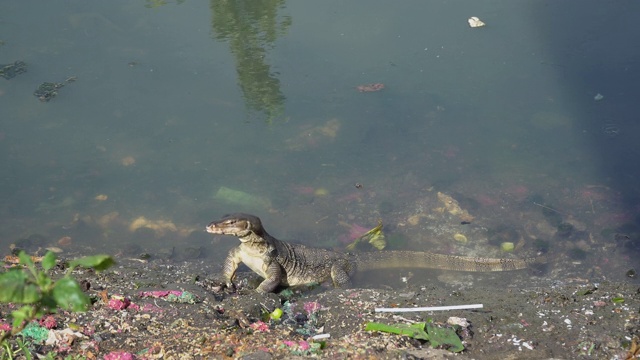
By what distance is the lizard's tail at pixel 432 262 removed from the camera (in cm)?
778

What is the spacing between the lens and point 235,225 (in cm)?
655

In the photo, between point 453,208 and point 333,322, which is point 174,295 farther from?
→ point 453,208

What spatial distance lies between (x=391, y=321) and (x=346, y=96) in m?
6.20

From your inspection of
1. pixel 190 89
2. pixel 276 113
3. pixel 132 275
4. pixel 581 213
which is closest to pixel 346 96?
pixel 276 113

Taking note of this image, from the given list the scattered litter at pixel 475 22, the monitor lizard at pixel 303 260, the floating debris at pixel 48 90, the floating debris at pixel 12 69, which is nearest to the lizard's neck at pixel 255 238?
the monitor lizard at pixel 303 260

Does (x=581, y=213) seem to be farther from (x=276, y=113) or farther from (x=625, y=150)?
(x=276, y=113)

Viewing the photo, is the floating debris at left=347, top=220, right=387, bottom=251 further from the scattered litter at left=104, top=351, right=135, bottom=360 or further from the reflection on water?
the scattered litter at left=104, top=351, right=135, bottom=360

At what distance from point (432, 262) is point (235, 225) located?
105 inches

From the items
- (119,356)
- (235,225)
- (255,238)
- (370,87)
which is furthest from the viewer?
(370,87)

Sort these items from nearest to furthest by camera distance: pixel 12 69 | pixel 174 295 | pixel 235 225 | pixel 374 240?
pixel 174 295 < pixel 235 225 < pixel 374 240 < pixel 12 69

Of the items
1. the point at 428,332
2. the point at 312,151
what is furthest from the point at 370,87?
the point at 428,332

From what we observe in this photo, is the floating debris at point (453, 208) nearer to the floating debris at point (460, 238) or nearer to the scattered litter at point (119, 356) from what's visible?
the floating debris at point (460, 238)

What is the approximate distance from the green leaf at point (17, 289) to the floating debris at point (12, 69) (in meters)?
9.94

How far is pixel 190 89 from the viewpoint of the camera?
35.7ft
